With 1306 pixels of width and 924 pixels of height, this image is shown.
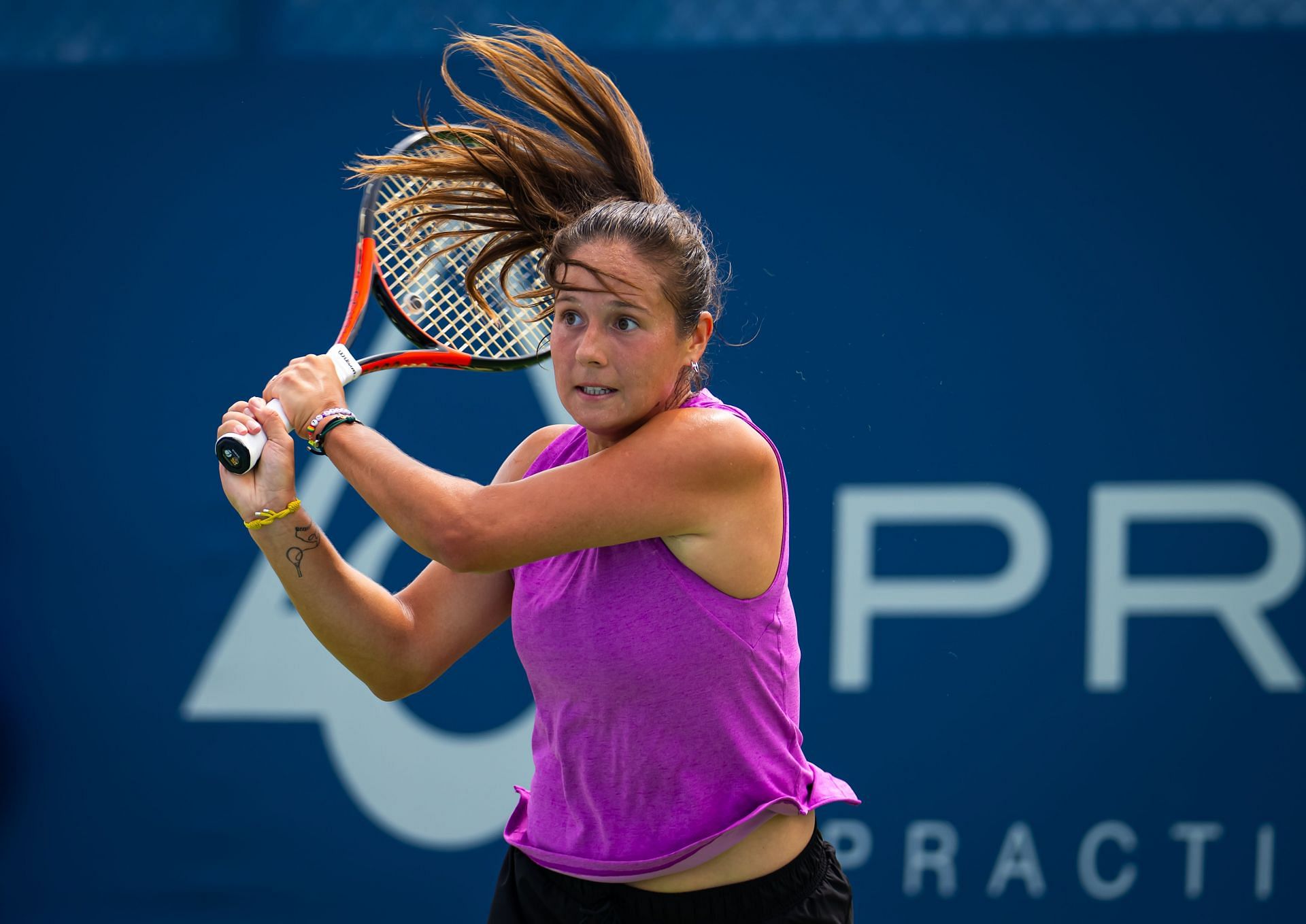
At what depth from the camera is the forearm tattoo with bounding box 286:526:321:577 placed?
1.88 meters

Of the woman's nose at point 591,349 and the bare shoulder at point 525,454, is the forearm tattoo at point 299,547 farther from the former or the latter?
the woman's nose at point 591,349

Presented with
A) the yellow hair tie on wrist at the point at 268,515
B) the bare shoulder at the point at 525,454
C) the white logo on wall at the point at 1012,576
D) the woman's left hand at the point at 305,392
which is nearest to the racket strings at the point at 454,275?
the bare shoulder at the point at 525,454

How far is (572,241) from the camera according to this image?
71.8 inches

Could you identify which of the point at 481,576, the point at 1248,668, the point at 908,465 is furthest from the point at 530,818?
the point at 1248,668

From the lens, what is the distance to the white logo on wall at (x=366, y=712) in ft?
10.3

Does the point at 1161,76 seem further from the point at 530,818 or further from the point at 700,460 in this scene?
the point at 530,818

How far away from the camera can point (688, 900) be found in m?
1.81

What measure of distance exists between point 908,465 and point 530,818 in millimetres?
1520

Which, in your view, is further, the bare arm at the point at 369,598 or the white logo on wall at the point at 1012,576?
the white logo on wall at the point at 1012,576

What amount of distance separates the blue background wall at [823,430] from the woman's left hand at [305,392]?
128 cm

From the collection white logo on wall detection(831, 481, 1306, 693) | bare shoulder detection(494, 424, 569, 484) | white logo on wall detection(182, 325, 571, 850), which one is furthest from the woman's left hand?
white logo on wall detection(831, 481, 1306, 693)

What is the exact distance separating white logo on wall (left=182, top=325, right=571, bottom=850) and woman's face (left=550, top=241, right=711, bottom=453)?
52.6 inches

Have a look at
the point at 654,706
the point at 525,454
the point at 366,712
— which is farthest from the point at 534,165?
the point at 366,712

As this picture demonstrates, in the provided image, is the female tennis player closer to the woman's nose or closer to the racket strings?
the woman's nose
